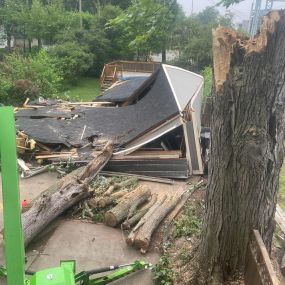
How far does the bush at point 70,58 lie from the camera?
24.9m

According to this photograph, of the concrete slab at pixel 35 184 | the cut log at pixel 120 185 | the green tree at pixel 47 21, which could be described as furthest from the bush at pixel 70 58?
the cut log at pixel 120 185

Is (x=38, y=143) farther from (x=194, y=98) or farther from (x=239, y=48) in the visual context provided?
(x=239, y=48)

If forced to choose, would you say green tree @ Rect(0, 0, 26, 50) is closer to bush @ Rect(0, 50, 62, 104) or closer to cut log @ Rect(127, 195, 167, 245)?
bush @ Rect(0, 50, 62, 104)

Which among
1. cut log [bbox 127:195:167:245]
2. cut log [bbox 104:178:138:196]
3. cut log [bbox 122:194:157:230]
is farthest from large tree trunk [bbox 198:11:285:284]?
cut log [bbox 104:178:138:196]

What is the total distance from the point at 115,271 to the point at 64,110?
9.24 meters

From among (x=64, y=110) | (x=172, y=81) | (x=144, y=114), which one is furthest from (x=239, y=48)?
(x=64, y=110)

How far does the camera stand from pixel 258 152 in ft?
11.7

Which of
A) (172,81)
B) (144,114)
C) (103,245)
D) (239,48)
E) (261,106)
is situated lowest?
(103,245)

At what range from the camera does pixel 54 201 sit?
6840 millimetres

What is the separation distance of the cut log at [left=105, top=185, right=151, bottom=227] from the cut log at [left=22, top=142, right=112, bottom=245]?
88 cm

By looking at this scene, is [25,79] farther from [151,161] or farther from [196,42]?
[196,42]

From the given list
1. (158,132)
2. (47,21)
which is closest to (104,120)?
(158,132)

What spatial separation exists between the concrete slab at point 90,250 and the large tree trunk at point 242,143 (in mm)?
1880

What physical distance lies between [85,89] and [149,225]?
20.2 m
